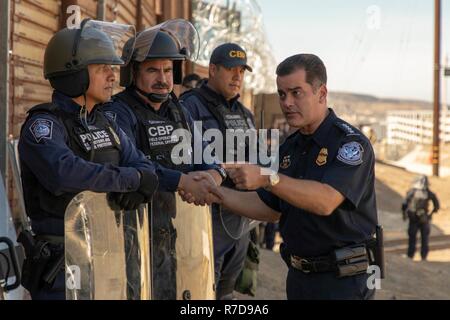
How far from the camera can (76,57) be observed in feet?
13.4

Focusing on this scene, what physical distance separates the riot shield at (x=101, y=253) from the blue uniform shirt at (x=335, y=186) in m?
0.85

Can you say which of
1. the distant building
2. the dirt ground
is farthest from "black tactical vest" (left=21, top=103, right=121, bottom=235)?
the distant building

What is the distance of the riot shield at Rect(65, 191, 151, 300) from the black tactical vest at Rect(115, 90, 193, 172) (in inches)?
45.3

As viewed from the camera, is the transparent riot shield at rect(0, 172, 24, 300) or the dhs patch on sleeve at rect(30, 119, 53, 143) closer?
the dhs patch on sleeve at rect(30, 119, 53, 143)

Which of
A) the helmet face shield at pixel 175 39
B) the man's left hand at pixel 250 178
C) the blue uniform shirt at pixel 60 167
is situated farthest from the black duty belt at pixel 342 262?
the helmet face shield at pixel 175 39

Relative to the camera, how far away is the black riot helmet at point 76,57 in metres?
4.07

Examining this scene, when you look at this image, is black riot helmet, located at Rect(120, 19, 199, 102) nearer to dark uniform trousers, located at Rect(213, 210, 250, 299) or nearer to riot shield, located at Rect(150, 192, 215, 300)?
riot shield, located at Rect(150, 192, 215, 300)

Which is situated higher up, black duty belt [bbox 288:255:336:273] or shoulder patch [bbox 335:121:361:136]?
shoulder patch [bbox 335:121:361:136]

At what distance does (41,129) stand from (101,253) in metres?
0.66

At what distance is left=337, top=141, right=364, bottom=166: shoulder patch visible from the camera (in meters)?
3.96

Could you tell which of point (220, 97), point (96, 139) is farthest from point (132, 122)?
point (220, 97)

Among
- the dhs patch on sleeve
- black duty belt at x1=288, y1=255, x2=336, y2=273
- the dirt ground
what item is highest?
the dhs patch on sleeve
